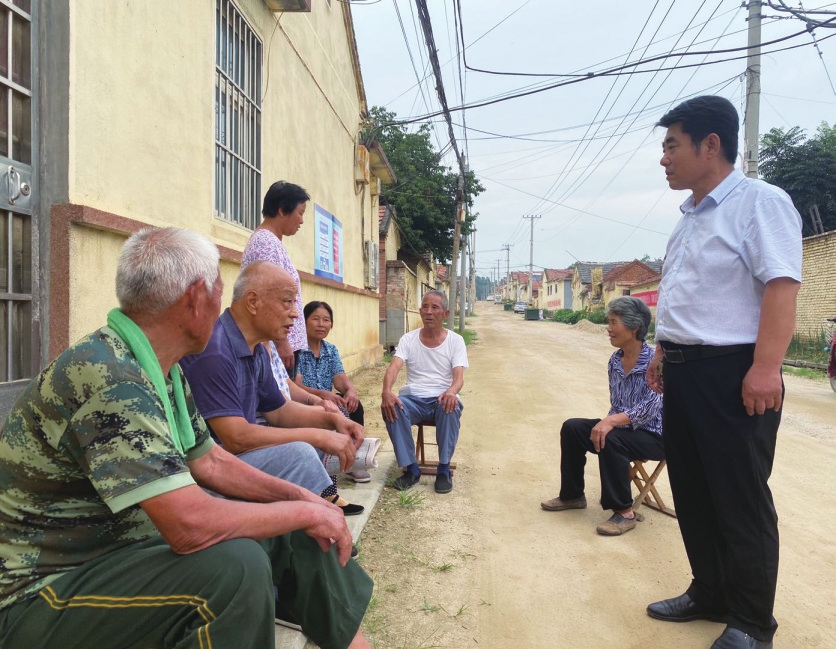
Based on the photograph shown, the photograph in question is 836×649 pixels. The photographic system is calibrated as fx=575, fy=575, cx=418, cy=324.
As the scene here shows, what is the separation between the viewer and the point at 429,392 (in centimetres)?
439

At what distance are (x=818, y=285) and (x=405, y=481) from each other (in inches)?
574

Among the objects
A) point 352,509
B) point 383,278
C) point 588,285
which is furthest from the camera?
point 588,285

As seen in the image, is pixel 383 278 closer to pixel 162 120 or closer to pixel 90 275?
pixel 162 120

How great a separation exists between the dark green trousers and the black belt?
178cm

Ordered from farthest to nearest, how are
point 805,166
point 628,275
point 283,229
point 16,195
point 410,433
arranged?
point 628,275, point 805,166, point 410,433, point 283,229, point 16,195

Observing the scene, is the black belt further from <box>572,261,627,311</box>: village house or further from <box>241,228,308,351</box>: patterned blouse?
<box>572,261,627,311</box>: village house

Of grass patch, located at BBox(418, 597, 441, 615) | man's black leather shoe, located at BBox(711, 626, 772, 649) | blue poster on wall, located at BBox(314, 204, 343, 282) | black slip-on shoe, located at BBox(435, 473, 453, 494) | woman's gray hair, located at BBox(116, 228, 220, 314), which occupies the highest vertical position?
blue poster on wall, located at BBox(314, 204, 343, 282)

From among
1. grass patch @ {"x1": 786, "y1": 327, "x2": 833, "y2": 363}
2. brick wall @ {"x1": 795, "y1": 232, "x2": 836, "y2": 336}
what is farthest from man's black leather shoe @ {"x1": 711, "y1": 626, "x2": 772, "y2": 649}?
brick wall @ {"x1": 795, "y1": 232, "x2": 836, "y2": 336}

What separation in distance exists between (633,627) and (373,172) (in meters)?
10.9

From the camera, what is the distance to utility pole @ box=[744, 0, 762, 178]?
1088 cm

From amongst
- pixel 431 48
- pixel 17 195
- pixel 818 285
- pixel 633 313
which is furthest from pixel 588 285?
pixel 17 195

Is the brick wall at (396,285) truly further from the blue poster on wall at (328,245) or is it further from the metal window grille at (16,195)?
the metal window grille at (16,195)

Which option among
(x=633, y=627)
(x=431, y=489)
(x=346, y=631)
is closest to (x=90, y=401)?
(x=346, y=631)

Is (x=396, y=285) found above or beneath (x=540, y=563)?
above
